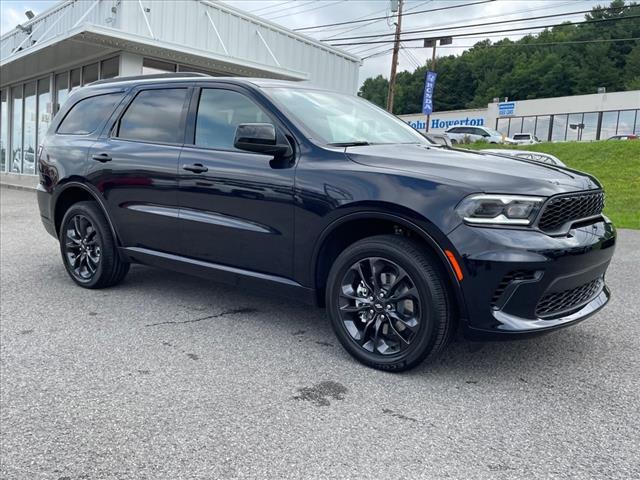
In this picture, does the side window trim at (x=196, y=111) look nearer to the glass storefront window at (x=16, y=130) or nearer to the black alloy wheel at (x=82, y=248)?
the black alloy wheel at (x=82, y=248)

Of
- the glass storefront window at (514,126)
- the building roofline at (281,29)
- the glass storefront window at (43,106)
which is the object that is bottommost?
the glass storefront window at (43,106)

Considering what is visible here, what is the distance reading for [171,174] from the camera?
436 centimetres

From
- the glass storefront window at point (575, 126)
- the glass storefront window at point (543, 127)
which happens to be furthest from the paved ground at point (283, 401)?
the glass storefront window at point (543, 127)

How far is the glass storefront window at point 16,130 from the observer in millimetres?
20953

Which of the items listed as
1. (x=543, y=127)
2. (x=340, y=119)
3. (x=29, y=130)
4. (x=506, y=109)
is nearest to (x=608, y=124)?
(x=543, y=127)

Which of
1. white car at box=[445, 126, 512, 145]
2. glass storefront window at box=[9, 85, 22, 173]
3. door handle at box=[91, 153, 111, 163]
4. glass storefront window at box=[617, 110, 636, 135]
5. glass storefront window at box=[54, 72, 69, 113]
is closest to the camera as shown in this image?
door handle at box=[91, 153, 111, 163]

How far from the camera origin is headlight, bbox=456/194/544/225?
3.01 meters

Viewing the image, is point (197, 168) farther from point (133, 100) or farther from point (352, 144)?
point (133, 100)

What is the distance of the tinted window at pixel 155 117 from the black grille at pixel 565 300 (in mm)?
2942

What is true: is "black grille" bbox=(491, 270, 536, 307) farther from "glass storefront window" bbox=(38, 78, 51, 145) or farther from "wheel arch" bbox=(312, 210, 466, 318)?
"glass storefront window" bbox=(38, 78, 51, 145)

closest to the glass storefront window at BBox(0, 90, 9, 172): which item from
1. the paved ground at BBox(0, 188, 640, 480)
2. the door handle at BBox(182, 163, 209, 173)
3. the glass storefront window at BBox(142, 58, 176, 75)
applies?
the glass storefront window at BBox(142, 58, 176, 75)

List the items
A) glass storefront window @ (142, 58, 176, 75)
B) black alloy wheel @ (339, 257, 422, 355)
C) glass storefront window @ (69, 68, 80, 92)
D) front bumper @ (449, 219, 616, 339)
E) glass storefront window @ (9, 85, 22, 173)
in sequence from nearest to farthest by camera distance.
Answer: front bumper @ (449, 219, 616, 339) < black alloy wheel @ (339, 257, 422, 355) < glass storefront window @ (142, 58, 176, 75) < glass storefront window @ (69, 68, 80, 92) < glass storefront window @ (9, 85, 22, 173)

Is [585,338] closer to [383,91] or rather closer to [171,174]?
[171,174]

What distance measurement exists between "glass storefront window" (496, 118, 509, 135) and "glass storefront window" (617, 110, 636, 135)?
9620 millimetres
